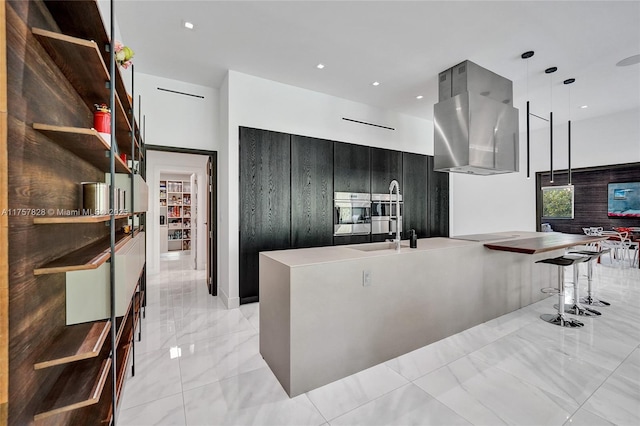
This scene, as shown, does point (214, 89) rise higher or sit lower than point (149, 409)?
higher

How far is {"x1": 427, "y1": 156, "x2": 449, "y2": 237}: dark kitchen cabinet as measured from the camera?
5.73m

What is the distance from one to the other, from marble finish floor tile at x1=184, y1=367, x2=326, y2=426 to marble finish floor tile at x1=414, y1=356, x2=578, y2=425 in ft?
2.89

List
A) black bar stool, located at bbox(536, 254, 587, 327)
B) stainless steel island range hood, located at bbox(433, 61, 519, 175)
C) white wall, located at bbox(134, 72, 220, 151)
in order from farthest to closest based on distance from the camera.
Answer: white wall, located at bbox(134, 72, 220, 151), stainless steel island range hood, located at bbox(433, 61, 519, 175), black bar stool, located at bbox(536, 254, 587, 327)

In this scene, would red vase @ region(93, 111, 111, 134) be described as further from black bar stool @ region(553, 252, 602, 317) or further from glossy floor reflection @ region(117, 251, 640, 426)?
black bar stool @ region(553, 252, 602, 317)

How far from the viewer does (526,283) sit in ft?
12.4

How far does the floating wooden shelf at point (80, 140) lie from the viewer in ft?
3.39

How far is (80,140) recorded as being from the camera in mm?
1218

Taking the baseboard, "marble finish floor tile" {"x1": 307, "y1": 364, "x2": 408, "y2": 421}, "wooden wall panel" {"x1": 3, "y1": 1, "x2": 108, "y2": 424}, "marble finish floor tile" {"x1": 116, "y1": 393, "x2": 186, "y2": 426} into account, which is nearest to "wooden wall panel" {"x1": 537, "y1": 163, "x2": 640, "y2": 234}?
"marble finish floor tile" {"x1": 307, "y1": 364, "x2": 408, "y2": 421}

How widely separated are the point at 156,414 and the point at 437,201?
544 centimetres

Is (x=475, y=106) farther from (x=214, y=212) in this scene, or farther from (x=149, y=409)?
(x=149, y=409)

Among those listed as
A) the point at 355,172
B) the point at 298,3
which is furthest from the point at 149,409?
the point at 355,172

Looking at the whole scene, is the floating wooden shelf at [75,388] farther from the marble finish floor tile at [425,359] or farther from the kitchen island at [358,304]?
the marble finish floor tile at [425,359]

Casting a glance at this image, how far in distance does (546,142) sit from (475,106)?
4.80 m

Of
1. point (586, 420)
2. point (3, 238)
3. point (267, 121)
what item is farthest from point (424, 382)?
point (267, 121)
